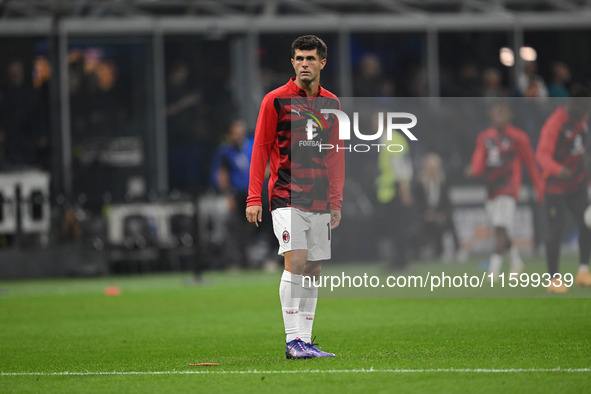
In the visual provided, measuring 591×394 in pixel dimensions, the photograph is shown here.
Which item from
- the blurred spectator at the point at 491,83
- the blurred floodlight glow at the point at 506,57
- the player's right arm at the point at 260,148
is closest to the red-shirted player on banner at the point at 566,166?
the player's right arm at the point at 260,148

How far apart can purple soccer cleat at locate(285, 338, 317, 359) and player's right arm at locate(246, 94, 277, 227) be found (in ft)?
2.74

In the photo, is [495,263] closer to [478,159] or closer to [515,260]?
[515,260]

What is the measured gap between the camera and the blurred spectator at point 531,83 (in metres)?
19.9

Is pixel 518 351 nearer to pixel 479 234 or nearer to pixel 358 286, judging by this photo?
pixel 358 286

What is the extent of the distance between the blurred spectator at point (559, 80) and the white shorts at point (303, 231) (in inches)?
554

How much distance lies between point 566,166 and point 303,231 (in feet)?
18.0

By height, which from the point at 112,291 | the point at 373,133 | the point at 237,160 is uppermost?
the point at 373,133

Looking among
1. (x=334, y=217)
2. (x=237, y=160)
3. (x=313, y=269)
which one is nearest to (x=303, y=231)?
(x=313, y=269)

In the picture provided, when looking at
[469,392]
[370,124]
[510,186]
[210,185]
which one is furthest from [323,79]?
[469,392]

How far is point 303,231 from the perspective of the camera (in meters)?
7.48

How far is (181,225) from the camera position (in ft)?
62.4

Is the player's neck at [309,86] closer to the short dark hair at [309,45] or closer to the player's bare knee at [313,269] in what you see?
the short dark hair at [309,45]

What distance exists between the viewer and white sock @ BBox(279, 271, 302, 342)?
295 inches

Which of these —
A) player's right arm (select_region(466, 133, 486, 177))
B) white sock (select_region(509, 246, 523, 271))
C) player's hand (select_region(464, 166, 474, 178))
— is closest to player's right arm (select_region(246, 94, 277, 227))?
white sock (select_region(509, 246, 523, 271))
